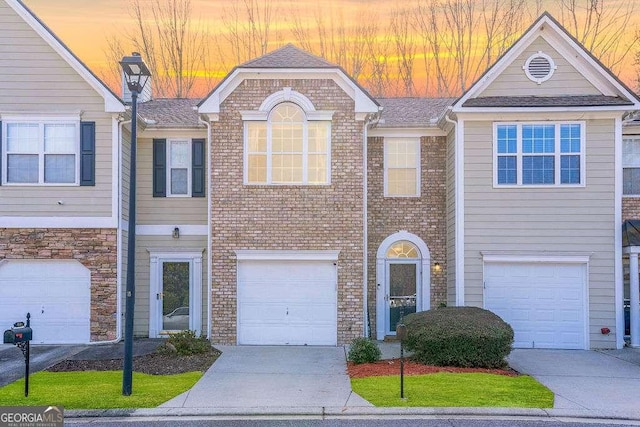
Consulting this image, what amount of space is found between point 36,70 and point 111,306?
6.39m

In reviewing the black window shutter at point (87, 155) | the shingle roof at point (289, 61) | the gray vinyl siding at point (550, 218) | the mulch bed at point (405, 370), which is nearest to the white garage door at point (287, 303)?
the mulch bed at point (405, 370)

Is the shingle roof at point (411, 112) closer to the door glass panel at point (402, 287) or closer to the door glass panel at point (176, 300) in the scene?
the door glass panel at point (402, 287)

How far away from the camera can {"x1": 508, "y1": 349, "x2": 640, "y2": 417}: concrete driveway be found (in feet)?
35.2

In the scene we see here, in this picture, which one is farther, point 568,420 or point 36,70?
point 36,70

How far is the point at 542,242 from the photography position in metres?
16.7

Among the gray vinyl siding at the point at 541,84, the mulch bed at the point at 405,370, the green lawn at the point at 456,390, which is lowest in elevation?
the mulch bed at the point at 405,370

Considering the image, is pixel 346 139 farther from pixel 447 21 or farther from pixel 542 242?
pixel 447 21

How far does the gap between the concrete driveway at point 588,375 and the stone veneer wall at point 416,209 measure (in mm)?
3888

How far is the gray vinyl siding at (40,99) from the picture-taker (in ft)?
55.3

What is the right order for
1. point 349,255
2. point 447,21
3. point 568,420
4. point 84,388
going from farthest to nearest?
point 447,21
point 349,255
point 84,388
point 568,420

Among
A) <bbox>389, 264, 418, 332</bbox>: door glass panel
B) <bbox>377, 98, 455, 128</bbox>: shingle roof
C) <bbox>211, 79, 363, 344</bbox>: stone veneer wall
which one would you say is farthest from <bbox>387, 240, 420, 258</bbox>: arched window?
<bbox>377, 98, 455, 128</bbox>: shingle roof

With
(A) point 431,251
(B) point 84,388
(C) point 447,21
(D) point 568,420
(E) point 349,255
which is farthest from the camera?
(C) point 447,21

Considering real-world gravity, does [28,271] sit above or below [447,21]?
below

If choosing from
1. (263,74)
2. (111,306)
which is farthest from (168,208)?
(263,74)
